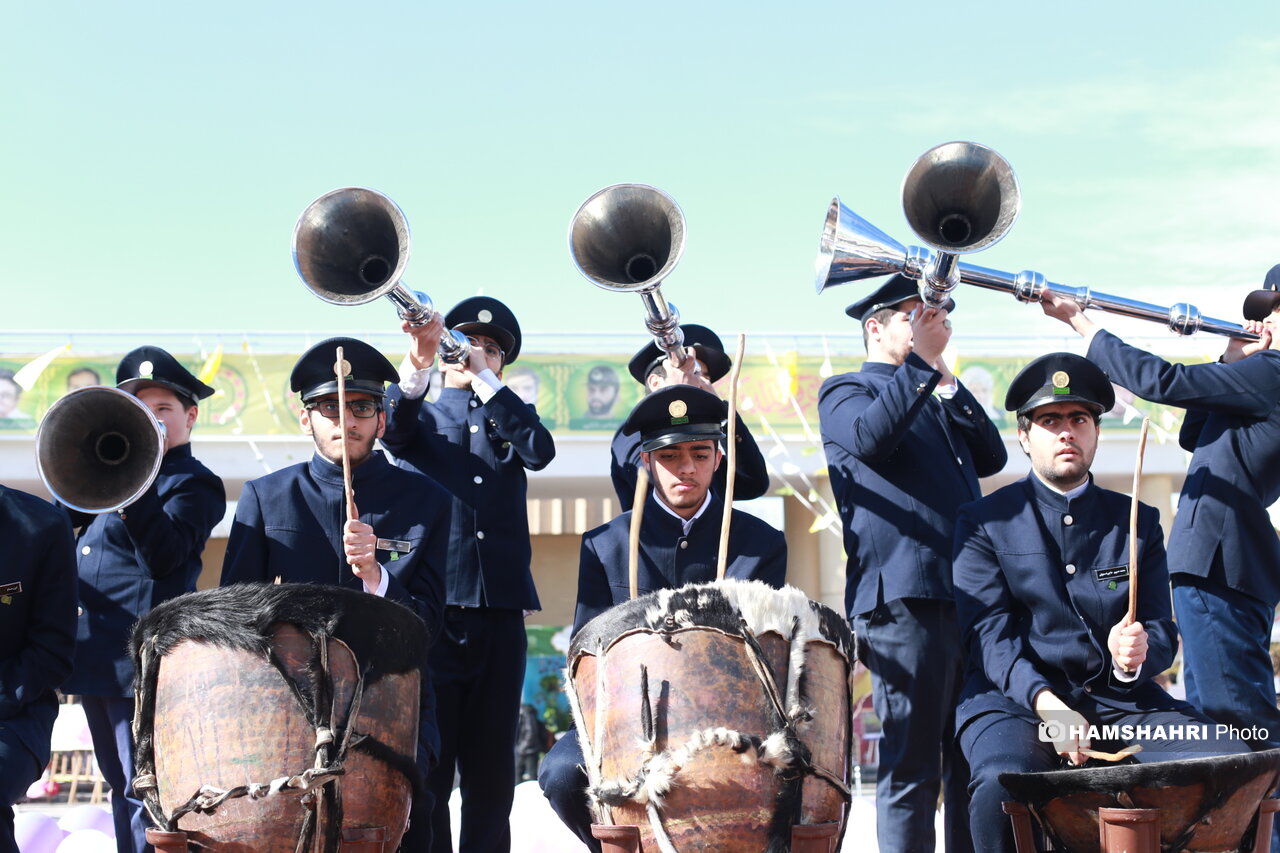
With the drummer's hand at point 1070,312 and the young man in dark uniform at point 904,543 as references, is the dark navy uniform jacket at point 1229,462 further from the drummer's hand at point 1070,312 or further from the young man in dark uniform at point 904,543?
the young man in dark uniform at point 904,543

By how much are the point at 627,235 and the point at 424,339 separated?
889 millimetres

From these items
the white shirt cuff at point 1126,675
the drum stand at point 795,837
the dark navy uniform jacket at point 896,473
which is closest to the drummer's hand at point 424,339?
the dark navy uniform jacket at point 896,473

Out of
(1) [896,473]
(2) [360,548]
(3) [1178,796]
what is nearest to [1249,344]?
(1) [896,473]

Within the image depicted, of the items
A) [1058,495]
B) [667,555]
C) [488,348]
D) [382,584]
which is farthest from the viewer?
[488,348]

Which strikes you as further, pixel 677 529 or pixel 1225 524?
pixel 677 529

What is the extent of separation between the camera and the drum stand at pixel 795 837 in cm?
330

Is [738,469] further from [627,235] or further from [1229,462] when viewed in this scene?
[1229,462]

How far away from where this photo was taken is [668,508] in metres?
4.80

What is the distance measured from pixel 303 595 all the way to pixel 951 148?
2930mm

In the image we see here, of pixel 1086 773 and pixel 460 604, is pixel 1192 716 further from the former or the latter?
pixel 460 604

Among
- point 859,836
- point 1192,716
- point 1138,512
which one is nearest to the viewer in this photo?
point 1192,716

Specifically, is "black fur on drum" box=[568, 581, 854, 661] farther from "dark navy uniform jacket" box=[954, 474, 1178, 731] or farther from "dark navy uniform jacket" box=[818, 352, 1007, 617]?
"dark navy uniform jacket" box=[818, 352, 1007, 617]

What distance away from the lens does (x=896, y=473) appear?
16.4ft

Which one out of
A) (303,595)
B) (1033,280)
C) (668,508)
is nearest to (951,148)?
(1033,280)
